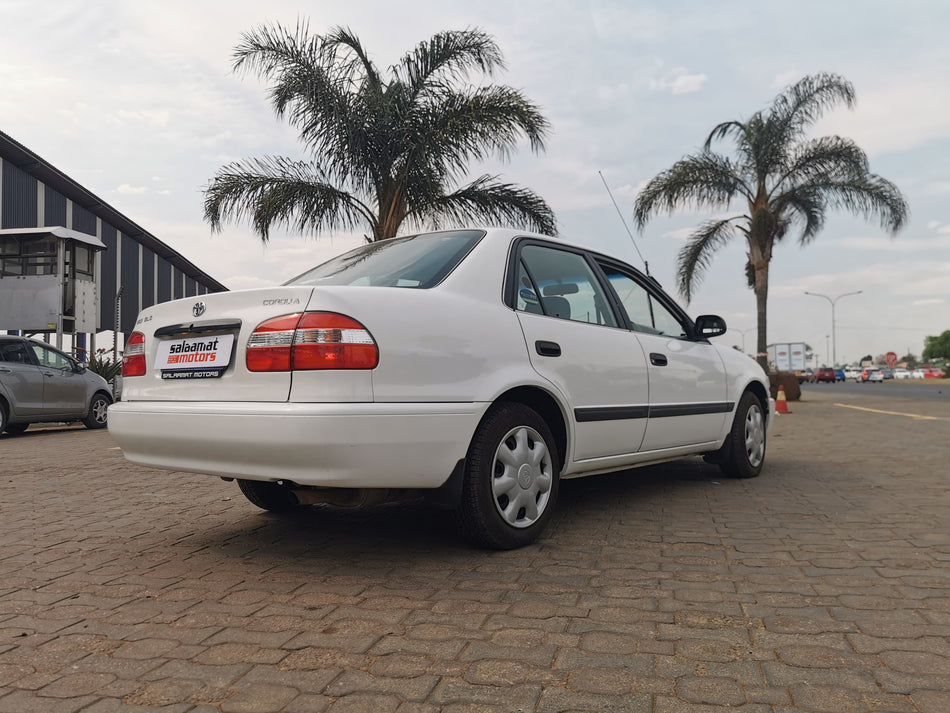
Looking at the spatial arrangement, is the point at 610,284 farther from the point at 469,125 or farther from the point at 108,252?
the point at 108,252

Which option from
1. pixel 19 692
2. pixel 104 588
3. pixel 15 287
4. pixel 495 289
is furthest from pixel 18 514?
pixel 15 287

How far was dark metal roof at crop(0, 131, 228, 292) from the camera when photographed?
2161 cm

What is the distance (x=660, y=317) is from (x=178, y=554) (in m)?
3.33

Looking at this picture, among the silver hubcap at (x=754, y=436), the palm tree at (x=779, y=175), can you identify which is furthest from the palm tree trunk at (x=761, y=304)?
the silver hubcap at (x=754, y=436)

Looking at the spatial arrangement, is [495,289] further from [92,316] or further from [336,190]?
[92,316]

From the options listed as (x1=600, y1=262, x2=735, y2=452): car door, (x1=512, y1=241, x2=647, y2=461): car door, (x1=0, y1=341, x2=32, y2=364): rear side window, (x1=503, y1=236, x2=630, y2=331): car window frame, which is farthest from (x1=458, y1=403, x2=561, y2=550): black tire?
(x1=0, y1=341, x2=32, y2=364): rear side window

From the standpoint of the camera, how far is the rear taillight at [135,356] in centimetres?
379

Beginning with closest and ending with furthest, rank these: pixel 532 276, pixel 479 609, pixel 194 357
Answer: pixel 479 609 → pixel 194 357 → pixel 532 276

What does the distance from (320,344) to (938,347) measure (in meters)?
153

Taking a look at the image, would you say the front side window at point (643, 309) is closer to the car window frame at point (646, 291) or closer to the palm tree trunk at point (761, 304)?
the car window frame at point (646, 291)

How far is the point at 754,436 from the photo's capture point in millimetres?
6180

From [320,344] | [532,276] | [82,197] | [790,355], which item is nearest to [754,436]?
[532,276]

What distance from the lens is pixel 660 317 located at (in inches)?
207

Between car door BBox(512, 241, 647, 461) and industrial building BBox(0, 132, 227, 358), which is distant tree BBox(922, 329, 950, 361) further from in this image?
car door BBox(512, 241, 647, 461)
